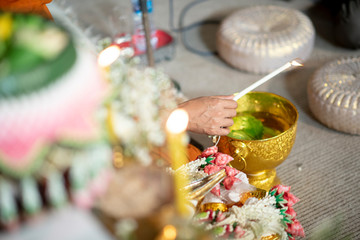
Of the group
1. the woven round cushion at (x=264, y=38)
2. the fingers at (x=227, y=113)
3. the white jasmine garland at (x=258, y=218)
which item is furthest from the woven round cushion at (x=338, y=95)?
the white jasmine garland at (x=258, y=218)

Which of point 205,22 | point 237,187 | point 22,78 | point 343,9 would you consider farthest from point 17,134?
point 205,22

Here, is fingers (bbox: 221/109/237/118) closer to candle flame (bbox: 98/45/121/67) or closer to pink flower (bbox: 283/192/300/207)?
pink flower (bbox: 283/192/300/207)

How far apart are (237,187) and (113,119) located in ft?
1.83

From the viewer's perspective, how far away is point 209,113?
960 mm

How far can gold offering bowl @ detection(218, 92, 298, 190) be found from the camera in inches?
40.3

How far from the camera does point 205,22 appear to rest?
8.38 feet

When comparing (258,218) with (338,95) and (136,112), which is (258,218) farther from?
(338,95)

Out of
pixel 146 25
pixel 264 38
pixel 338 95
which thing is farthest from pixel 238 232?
pixel 264 38

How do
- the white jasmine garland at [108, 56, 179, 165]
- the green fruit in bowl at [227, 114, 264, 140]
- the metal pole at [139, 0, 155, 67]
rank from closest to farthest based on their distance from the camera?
the white jasmine garland at [108, 56, 179, 165] → the green fruit in bowl at [227, 114, 264, 140] → the metal pole at [139, 0, 155, 67]

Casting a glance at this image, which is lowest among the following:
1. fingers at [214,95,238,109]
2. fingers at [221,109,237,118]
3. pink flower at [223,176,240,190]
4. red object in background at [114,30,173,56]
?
red object in background at [114,30,173,56]

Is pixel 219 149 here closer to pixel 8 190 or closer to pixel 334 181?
pixel 334 181

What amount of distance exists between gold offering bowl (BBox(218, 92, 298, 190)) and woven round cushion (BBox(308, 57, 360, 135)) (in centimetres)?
40

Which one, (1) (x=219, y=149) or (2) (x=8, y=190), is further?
(1) (x=219, y=149)

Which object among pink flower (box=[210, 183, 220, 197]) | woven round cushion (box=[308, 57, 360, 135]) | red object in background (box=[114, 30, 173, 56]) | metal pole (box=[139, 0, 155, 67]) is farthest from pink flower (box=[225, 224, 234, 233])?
red object in background (box=[114, 30, 173, 56])
